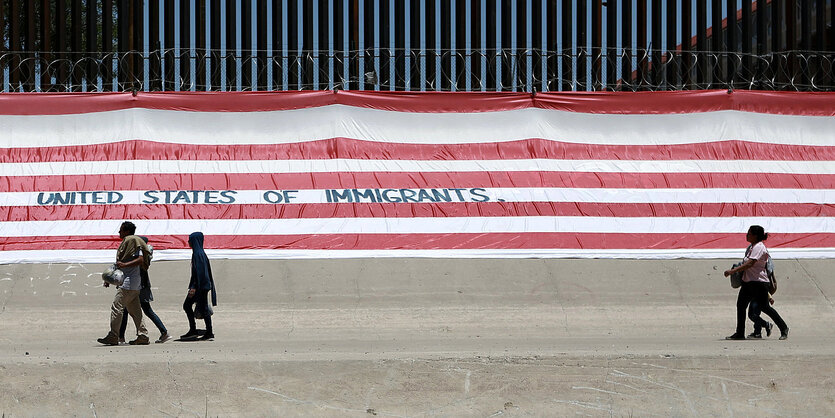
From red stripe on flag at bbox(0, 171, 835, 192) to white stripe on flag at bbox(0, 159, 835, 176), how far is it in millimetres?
88

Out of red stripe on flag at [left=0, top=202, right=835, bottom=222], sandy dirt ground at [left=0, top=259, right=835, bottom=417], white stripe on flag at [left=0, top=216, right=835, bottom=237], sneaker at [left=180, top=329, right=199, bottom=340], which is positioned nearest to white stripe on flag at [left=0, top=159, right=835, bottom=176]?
red stripe on flag at [left=0, top=202, right=835, bottom=222]

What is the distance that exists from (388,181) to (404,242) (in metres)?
1.16

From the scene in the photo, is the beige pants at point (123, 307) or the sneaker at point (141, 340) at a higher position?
the beige pants at point (123, 307)

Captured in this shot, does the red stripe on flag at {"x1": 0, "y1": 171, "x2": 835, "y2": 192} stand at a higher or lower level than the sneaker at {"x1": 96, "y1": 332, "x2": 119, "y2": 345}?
higher

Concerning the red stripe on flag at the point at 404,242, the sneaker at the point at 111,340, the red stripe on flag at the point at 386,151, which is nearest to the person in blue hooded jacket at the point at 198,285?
the sneaker at the point at 111,340

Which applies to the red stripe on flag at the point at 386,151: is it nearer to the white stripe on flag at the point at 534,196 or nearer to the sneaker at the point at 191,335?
the white stripe on flag at the point at 534,196

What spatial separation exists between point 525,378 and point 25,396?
378 cm

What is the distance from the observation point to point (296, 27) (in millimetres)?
20000

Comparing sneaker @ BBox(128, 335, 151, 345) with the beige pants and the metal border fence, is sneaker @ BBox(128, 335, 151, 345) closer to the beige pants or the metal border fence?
the beige pants

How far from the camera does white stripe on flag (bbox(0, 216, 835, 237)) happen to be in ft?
54.3

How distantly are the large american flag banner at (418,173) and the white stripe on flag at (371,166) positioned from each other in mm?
26

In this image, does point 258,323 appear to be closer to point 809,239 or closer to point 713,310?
point 713,310

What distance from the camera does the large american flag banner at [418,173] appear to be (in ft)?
54.4

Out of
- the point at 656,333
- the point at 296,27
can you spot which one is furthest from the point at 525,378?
the point at 296,27
